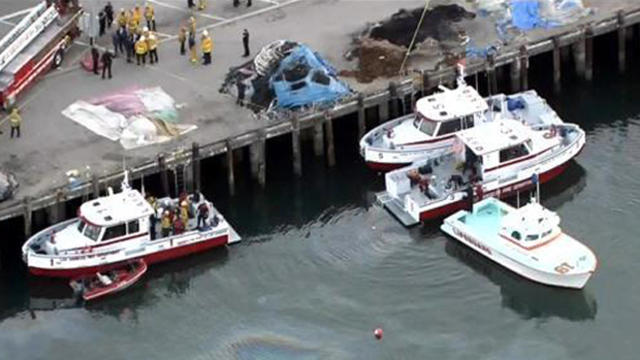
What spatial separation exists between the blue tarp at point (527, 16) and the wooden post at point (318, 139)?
1273 cm

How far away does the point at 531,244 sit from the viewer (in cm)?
7344

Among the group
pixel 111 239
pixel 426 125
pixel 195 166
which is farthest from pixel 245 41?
pixel 111 239

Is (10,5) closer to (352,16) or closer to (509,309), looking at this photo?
(352,16)

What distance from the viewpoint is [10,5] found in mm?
93812

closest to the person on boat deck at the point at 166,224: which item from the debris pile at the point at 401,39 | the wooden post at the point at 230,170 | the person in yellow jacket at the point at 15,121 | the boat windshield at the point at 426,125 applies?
the wooden post at the point at 230,170

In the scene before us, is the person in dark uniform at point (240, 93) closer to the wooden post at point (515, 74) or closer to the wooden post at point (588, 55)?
the wooden post at point (515, 74)

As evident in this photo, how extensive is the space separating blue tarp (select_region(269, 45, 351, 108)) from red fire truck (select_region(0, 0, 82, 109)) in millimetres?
11624

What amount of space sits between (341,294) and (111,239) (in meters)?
10.1

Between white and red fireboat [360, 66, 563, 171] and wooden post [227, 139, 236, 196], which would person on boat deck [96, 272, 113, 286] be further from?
white and red fireboat [360, 66, 563, 171]

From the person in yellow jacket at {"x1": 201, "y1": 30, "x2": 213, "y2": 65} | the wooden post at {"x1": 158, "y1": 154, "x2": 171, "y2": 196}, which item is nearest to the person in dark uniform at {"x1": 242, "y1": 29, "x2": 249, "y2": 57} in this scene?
the person in yellow jacket at {"x1": 201, "y1": 30, "x2": 213, "y2": 65}

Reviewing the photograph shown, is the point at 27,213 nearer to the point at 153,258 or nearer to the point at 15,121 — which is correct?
the point at 153,258

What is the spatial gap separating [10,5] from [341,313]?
105 feet

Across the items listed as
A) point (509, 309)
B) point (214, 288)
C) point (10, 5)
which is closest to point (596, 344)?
point (509, 309)

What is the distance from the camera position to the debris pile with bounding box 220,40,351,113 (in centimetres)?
8150
